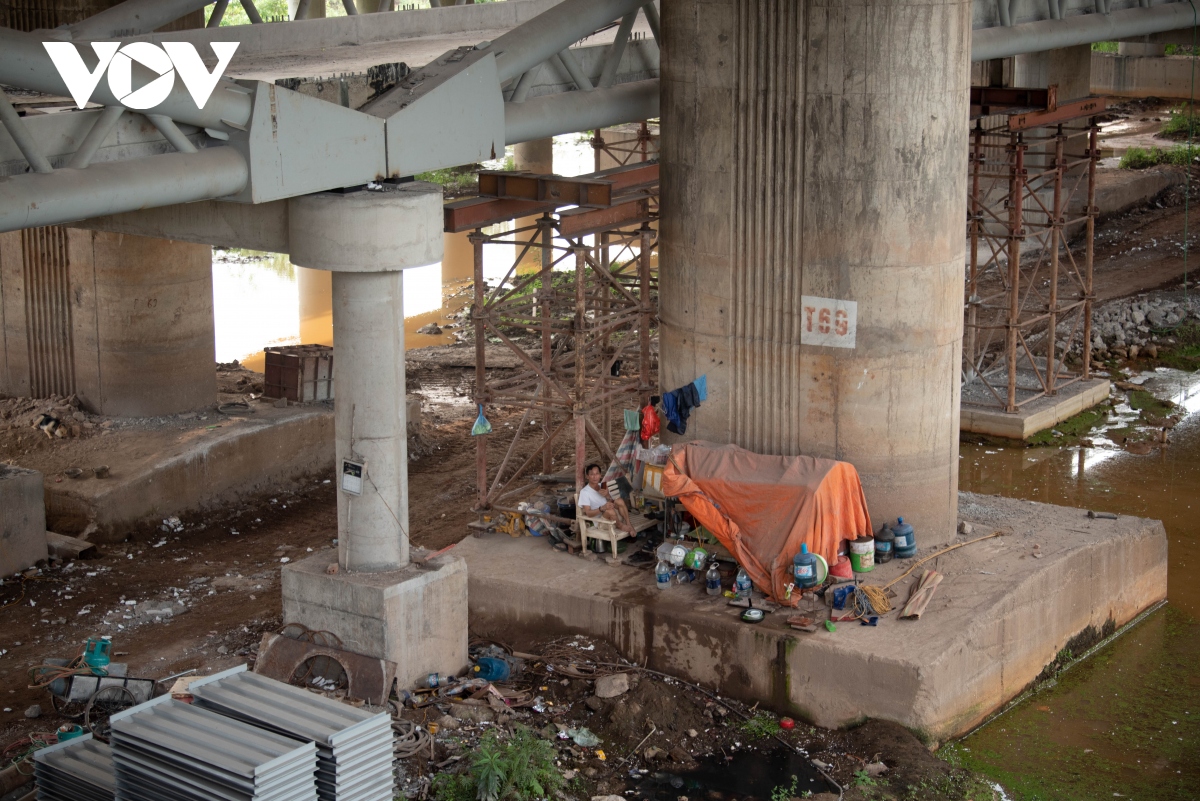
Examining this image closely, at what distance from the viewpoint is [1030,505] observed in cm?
2114

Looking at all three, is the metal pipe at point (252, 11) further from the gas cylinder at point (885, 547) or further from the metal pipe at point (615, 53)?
the gas cylinder at point (885, 547)

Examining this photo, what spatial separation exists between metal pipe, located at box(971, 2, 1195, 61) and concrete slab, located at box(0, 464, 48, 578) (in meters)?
14.5

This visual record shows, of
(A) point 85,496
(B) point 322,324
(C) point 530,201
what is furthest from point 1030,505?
(B) point 322,324

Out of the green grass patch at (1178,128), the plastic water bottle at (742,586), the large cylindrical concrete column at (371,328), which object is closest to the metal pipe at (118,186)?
the large cylindrical concrete column at (371,328)

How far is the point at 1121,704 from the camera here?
59.0 feet

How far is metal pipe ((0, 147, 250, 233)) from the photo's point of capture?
12336 millimetres

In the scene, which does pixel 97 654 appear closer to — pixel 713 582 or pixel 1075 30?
pixel 713 582

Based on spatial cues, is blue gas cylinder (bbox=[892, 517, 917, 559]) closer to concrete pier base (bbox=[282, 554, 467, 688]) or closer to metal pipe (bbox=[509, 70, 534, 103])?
concrete pier base (bbox=[282, 554, 467, 688])

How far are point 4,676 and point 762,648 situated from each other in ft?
27.8

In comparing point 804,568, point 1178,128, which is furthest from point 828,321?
point 1178,128

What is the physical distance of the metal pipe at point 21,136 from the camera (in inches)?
486

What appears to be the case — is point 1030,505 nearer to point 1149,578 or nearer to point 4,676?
point 1149,578

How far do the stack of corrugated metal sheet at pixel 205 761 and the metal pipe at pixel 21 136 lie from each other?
470 cm

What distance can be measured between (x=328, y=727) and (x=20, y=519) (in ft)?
29.6
